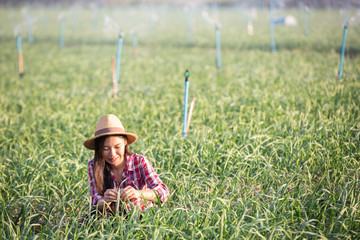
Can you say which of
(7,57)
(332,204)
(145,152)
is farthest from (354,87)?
(7,57)

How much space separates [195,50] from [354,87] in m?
9.37

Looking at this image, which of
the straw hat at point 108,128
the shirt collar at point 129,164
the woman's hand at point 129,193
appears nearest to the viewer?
the woman's hand at point 129,193

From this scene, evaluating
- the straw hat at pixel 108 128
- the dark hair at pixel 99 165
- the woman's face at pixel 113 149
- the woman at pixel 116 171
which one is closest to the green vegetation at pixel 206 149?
the woman at pixel 116 171

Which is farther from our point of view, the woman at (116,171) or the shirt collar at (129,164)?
the shirt collar at (129,164)

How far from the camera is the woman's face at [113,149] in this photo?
8.52 ft

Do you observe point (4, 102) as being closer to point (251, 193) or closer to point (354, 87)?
point (251, 193)

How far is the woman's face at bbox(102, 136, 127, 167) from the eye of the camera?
8.52ft

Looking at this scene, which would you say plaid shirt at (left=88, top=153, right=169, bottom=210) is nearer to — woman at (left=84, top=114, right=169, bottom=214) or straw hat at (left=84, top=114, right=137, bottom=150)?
woman at (left=84, top=114, right=169, bottom=214)

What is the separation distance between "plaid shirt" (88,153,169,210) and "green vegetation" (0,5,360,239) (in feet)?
0.52

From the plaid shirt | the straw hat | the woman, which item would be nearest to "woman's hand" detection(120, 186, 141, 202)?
the woman

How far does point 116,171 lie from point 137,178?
178 millimetres

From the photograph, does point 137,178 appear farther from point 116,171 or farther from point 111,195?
point 111,195

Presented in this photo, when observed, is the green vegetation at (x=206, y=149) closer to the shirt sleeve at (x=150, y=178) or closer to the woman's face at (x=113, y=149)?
the shirt sleeve at (x=150, y=178)

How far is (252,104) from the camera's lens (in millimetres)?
5949
